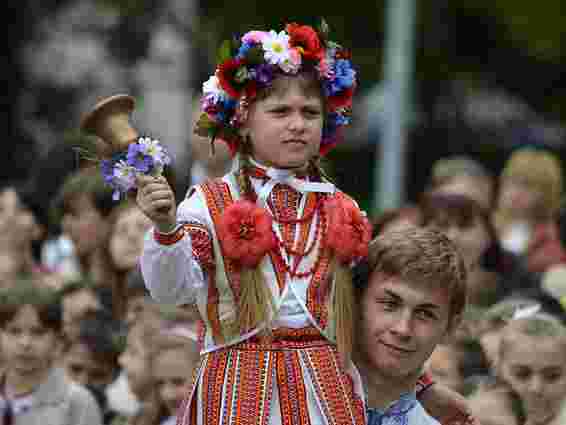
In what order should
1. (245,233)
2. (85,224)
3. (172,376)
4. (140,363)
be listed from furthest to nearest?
(85,224)
(140,363)
(172,376)
(245,233)

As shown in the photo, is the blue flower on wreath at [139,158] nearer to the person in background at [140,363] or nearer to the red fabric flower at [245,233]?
the red fabric flower at [245,233]

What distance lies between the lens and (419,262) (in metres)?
5.55

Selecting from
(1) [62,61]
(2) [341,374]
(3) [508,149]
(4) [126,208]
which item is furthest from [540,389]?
(1) [62,61]

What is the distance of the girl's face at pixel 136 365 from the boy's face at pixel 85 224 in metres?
1.37

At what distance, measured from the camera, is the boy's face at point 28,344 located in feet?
24.6

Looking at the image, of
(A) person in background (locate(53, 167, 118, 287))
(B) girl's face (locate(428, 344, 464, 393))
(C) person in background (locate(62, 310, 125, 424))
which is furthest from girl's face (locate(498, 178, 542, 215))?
(C) person in background (locate(62, 310, 125, 424))

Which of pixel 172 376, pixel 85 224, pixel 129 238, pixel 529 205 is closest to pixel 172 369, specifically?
pixel 172 376

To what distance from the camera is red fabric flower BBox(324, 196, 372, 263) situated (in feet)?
18.1

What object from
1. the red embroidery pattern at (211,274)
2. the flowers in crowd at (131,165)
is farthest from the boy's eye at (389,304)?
the flowers in crowd at (131,165)

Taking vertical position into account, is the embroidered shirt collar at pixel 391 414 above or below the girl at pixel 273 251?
below

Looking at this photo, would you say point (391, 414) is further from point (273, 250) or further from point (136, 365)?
point (136, 365)

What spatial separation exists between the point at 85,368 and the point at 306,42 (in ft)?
11.2

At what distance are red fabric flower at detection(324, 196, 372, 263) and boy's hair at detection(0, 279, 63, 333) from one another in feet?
8.02

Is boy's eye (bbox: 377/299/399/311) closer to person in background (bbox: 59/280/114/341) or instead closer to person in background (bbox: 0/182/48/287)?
person in background (bbox: 59/280/114/341)
